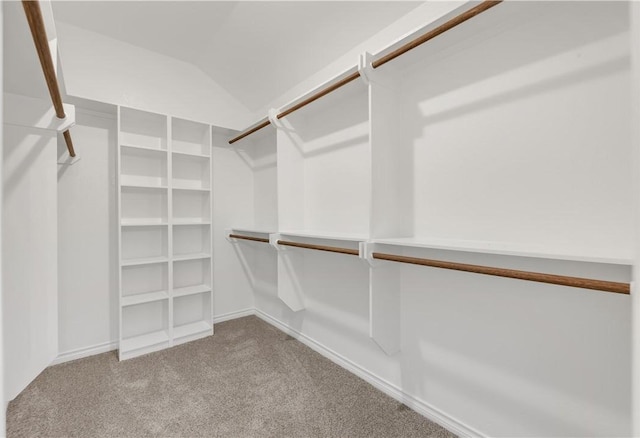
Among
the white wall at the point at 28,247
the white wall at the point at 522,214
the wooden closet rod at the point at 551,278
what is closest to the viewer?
the wooden closet rod at the point at 551,278

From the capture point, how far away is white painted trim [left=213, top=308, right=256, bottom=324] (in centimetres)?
296

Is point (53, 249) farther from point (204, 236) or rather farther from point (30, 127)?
point (204, 236)

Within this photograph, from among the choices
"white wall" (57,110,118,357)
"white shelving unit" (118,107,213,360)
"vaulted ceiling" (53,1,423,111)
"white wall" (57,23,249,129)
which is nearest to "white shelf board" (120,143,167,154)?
"white shelving unit" (118,107,213,360)

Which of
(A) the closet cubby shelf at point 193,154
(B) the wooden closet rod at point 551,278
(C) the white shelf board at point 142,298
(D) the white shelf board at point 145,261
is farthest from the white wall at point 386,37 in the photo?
(C) the white shelf board at point 142,298

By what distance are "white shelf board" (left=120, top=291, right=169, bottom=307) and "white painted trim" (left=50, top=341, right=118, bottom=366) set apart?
1.36ft

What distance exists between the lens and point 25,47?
3.20 ft

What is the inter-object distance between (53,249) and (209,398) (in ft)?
3.88

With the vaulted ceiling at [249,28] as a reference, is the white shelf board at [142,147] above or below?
below

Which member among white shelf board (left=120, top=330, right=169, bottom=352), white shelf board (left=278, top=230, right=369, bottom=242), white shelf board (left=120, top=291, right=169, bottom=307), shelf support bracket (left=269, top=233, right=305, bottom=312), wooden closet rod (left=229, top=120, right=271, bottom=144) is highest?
wooden closet rod (left=229, top=120, right=271, bottom=144)

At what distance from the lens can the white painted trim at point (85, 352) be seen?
2.20 metres

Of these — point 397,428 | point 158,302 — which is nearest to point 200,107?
point 158,302

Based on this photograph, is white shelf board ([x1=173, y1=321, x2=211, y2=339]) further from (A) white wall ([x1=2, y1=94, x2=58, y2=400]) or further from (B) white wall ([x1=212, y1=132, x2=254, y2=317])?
(A) white wall ([x1=2, y1=94, x2=58, y2=400])

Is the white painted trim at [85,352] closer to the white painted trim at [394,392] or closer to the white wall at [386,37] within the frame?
the white painted trim at [394,392]

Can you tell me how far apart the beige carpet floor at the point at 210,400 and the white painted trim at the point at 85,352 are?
71 millimetres
